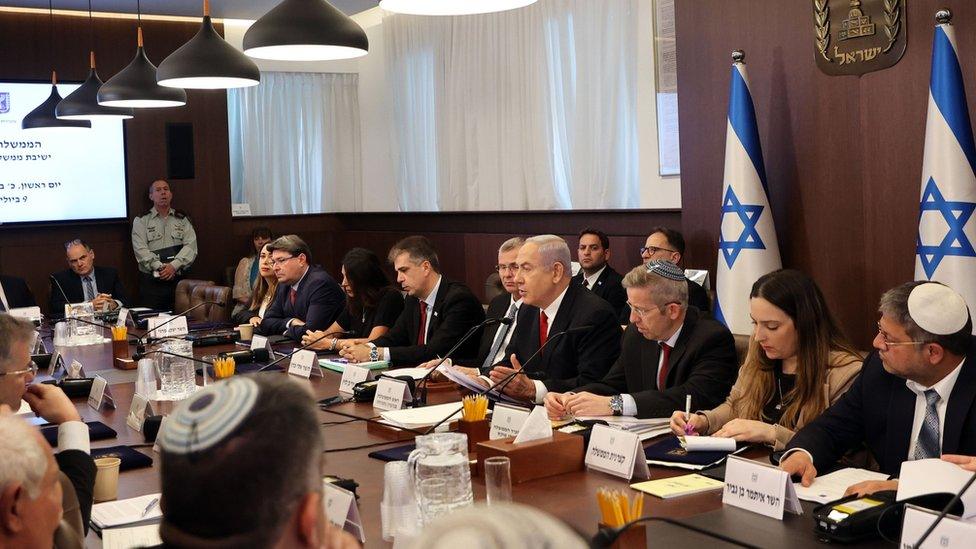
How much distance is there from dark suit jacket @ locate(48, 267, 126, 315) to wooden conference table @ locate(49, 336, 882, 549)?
5.36 metres

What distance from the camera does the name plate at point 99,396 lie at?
3781 millimetres

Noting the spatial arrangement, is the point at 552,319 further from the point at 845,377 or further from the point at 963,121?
the point at 963,121

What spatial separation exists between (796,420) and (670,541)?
1229 mm

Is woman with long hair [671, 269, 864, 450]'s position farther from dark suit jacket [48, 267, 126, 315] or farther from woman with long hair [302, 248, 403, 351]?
dark suit jacket [48, 267, 126, 315]

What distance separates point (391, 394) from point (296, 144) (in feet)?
24.2

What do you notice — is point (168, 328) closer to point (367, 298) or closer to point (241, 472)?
point (367, 298)

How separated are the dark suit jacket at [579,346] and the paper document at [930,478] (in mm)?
2002

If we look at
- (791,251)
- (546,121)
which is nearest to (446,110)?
(546,121)

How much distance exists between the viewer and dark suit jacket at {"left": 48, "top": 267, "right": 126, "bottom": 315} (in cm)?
834

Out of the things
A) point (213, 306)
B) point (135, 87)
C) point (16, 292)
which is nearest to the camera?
point (135, 87)

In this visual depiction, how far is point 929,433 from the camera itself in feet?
8.96

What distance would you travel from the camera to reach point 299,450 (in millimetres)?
1147

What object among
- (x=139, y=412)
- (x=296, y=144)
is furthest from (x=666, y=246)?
(x=296, y=144)

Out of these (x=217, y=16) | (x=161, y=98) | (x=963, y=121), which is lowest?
(x=963, y=121)
